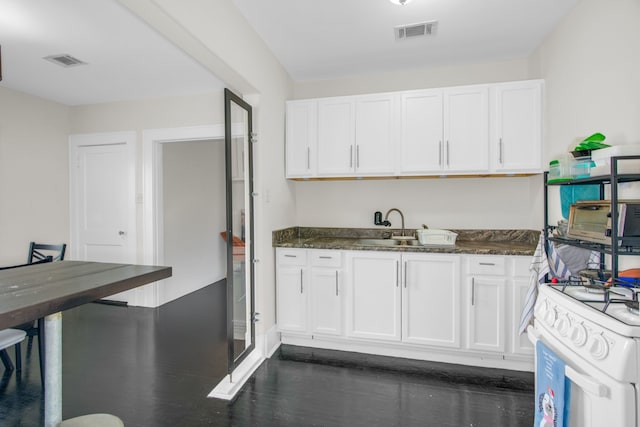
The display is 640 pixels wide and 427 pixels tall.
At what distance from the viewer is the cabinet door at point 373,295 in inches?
105

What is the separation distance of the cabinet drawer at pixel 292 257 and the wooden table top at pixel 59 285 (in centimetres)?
114

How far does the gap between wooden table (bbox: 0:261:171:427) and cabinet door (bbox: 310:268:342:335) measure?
52.1 inches

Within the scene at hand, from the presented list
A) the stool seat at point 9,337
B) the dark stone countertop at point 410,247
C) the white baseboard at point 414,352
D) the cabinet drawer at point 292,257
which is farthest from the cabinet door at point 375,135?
the stool seat at point 9,337

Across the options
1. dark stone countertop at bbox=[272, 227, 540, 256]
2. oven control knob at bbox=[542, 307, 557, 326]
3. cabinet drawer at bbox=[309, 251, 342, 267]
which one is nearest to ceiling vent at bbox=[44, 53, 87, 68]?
dark stone countertop at bbox=[272, 227, 540, 256]

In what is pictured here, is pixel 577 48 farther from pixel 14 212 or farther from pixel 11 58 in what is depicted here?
pixel 14 212

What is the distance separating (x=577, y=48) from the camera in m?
2.20

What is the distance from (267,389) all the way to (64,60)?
11.2 feet

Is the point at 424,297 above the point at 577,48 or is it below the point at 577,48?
below

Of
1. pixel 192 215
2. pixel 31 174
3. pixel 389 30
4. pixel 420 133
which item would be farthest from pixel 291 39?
pixel 31 174

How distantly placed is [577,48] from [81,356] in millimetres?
4570

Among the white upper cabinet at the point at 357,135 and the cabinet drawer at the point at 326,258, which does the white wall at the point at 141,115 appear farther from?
the cabinet drawer at the point at 326,258

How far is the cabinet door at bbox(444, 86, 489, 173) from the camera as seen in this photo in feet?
8.97

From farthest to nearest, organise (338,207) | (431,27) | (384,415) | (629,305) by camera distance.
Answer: (338,207)
(431,27)
(384,415)
(629,305)

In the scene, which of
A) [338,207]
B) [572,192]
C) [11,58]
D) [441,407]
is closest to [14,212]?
[11,58]
